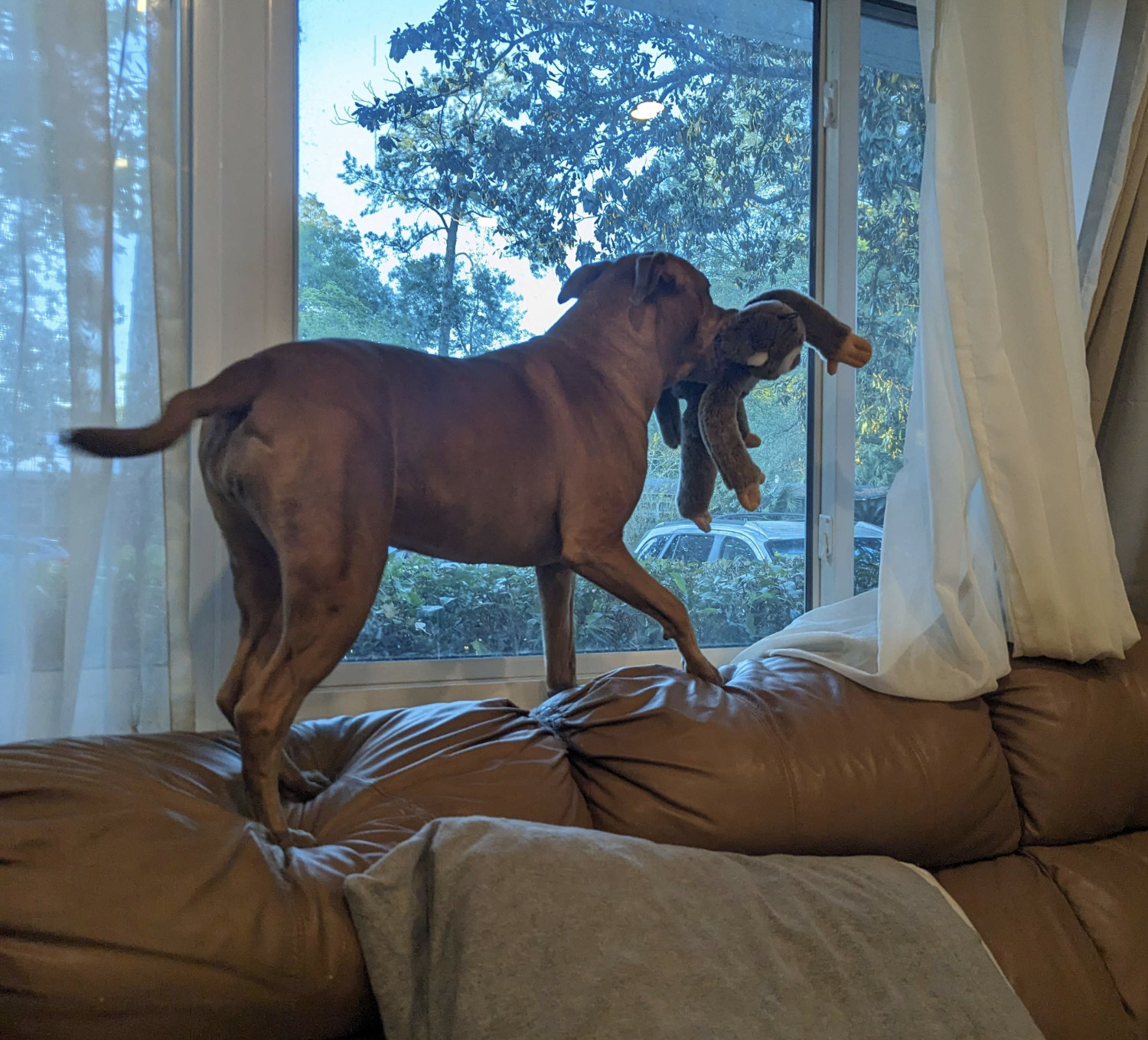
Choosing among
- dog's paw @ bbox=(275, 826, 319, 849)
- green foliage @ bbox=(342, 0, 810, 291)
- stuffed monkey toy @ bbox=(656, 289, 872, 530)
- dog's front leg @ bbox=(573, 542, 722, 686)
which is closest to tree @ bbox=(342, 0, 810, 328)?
green foliage @ bbox=(342, 0, 810, 291)

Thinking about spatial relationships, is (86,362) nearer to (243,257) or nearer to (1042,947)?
(243,257)

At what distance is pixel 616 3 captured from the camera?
4.88 ft

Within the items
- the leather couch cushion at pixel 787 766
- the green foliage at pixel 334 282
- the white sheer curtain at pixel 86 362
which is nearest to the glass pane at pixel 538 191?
the green foliage at pixel 334 282

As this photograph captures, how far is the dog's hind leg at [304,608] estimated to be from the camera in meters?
0.81

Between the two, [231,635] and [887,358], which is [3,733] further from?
[887,358]

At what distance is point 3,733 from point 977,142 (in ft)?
5.06

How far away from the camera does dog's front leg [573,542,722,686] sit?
1009mm

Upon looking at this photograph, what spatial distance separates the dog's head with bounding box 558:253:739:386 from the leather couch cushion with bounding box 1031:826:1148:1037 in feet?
2.85

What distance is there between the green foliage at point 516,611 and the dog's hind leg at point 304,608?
0.36 meters

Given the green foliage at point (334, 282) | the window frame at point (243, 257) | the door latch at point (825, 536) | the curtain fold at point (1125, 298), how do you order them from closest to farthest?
1. the window frame at point (243, 257)
2. the green foliage at point (334, 282)
3. the curtain fold at point (1125, 298)
4. the door latch at point (825, 536)

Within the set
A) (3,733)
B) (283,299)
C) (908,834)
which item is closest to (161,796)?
(3,733)

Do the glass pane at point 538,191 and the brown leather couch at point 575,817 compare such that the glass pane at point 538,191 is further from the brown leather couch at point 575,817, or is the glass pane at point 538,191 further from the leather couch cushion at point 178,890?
the leather couch cushion at point 178,890

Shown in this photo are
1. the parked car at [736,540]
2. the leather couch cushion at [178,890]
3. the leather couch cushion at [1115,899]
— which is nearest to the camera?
the leather couch cushion at [178,890]

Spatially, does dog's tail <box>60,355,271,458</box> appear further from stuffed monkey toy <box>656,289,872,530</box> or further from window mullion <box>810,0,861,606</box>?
window mullion <box>810,0,861,606</box>
